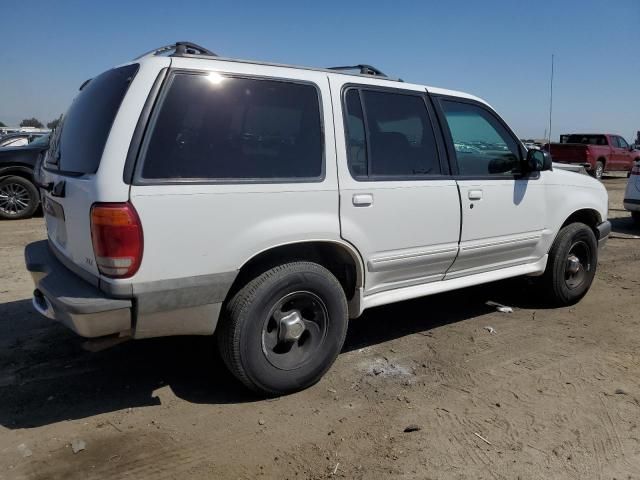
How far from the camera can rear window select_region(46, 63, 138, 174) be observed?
110 inches

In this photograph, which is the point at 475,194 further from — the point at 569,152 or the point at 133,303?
the point at 569,152

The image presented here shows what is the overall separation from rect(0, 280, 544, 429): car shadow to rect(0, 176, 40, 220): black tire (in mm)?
5323

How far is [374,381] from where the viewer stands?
141 inches

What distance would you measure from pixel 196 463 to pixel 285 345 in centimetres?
88

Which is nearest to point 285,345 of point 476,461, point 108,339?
point 108,339

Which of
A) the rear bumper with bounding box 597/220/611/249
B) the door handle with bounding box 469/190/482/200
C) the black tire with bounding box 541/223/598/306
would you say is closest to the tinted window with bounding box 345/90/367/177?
the door handle with bounding box 469/190/482/200

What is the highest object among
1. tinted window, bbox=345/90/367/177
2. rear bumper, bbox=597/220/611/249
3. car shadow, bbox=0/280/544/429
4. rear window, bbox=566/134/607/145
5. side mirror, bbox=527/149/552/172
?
rear window, bbox=566/134/607/145

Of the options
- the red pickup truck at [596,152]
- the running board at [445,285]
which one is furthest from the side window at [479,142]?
the red pickup truck at [596,152]

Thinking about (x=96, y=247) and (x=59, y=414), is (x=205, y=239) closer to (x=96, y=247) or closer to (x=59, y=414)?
(x=96, y=247)

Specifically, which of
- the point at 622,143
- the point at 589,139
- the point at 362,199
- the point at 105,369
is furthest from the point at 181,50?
the point at 622,143

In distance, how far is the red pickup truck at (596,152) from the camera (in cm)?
2055

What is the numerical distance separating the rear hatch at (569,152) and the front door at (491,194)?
17639 mm

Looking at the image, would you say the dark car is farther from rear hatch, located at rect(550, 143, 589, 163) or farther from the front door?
rear hatch, located at rect(550, 143, 589, 163)

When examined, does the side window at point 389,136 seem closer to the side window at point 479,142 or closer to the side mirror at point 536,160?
the side window at point 479,142
